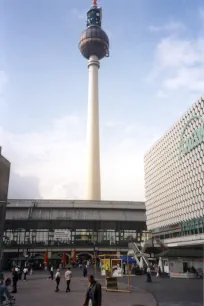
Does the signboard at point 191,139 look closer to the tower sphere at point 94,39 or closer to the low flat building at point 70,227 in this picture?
the low flat building at point 70,227

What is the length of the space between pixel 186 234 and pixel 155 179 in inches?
964

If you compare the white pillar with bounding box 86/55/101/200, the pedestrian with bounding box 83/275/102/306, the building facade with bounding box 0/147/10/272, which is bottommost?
the pedestrian with bounding box 83/275/102/306

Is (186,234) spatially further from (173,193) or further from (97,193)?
(97,193)

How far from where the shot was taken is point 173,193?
252ft

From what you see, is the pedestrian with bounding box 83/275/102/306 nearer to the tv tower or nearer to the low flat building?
the low flat building

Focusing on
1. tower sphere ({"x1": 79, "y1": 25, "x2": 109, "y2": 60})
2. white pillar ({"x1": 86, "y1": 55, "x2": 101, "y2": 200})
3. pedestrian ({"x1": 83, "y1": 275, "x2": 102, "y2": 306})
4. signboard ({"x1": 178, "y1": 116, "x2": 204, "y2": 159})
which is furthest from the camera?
tower sphere ({"x1": 79, "y1": 25, "x2": 109, "y2": 60})

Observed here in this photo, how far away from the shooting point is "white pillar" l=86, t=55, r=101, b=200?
120 meters

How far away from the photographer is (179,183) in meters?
73.6

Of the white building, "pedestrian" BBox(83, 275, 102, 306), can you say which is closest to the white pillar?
the white building

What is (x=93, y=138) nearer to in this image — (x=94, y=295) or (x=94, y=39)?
(x=94, y=39)

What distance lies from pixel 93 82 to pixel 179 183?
69.9 meters

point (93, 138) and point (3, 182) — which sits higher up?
point (93, 138)

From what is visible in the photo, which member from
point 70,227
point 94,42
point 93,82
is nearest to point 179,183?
point 70,227

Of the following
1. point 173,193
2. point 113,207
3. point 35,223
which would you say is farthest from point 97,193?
point 173,193
